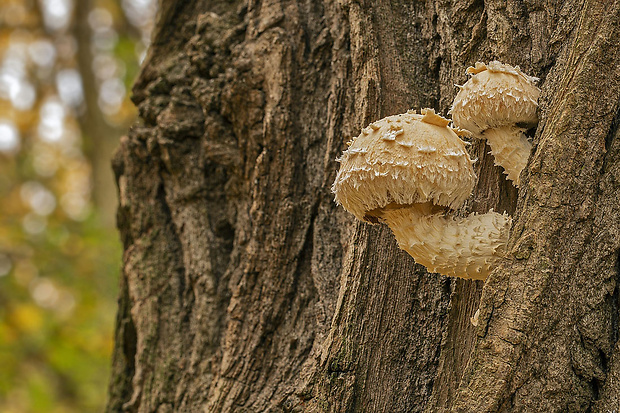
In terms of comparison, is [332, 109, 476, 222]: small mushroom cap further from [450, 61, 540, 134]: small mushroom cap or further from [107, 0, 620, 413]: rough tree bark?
[107, 0, 620, 413]: rough tree bark

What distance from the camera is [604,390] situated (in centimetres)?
145

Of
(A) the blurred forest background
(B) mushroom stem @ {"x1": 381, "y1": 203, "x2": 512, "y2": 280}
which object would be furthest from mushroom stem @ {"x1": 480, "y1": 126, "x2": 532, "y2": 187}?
(A) the blurred forest background

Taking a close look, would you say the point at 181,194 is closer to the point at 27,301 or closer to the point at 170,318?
the point at 170,318

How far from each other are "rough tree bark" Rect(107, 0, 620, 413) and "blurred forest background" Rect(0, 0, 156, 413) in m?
2.85

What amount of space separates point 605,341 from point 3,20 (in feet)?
47.2

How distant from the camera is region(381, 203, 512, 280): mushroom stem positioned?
1545mm

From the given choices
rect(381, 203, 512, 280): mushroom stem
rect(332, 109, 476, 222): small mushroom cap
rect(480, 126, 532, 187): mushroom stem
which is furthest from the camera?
rect(480, 126, 532, 187): mushroom stem

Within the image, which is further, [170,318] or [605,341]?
[170,318]

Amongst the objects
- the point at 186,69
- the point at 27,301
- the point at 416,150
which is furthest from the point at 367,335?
the point at 27,301

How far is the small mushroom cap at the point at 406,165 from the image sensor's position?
4.63 ft

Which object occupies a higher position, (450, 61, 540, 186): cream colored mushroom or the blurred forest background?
(450, 61, 540, 186): cream colored mushroom

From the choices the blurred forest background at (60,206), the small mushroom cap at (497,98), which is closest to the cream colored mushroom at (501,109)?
the small mushroom cap at (497,98)

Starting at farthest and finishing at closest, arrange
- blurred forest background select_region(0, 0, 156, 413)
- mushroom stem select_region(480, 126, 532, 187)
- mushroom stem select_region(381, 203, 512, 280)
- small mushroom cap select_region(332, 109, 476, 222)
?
blurred forest background select_region(0, 0, 156, 413) → mushroom stem select_region(480, 126, 532, 187) → mushroom stem select_region(381, 203, 512, 280) → small mushroom cap select_region(332, 109, 476, 222)

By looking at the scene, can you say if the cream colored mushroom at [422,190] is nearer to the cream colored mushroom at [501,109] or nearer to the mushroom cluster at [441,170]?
the mushroom cluster at [441,170]
